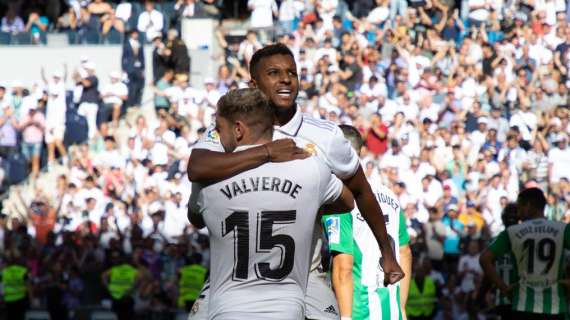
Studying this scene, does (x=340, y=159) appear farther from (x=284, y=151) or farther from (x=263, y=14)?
(x=263, y=14)

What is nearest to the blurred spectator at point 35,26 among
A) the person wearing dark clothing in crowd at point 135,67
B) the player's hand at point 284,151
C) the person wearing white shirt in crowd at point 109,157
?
the person wearing dark clothing in crowd at point 135,67

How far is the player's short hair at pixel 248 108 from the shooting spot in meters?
5.65

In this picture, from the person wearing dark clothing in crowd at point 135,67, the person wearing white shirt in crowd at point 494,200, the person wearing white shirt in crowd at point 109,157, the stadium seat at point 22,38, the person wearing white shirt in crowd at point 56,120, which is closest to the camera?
the person wearing white shirt in crowd at point 494,200

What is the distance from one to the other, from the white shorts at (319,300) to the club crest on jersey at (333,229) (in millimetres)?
1214

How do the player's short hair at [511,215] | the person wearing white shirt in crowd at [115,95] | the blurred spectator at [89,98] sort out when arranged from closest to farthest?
the player's short hair at [511,215] → the blurred spectator at [89,98] → the person wearing white shirt in crowd at [115,95]

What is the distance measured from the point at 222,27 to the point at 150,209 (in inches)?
280

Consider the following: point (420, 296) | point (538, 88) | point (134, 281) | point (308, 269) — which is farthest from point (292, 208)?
point (538, 88)

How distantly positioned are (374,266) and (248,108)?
2.81 m

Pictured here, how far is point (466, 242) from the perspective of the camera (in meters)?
18.2

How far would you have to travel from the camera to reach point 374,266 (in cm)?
826

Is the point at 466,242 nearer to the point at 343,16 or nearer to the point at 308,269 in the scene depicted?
the point at 343,16

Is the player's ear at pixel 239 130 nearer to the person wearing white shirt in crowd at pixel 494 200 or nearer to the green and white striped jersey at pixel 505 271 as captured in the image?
the green and white striped jersey at pixel 505 271

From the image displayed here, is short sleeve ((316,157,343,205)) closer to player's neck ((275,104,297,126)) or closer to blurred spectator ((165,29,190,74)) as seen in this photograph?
player's neck ((275,104,297,126))

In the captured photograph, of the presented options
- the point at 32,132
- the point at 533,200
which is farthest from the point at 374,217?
the point at 32,132
